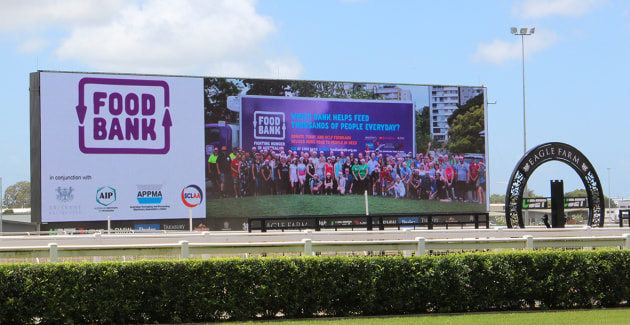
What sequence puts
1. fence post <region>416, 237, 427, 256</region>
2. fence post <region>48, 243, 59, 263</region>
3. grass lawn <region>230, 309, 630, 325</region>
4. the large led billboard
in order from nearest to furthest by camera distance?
grass lawn <region>230, 309, 630, 325</region> < fence post <region>48, 243, 59, 263</region> < fence post <region>416, 237, 427, 256</region> < the large led billboard

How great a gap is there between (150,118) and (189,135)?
227 cm

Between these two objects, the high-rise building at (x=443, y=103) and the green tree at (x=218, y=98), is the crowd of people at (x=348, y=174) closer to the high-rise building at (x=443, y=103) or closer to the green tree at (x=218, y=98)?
the high-rise building at (x=443, y=103)

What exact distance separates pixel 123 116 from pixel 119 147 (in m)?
1.67

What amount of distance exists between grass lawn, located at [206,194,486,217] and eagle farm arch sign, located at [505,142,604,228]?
59.1 feet

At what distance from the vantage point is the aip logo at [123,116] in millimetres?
38562

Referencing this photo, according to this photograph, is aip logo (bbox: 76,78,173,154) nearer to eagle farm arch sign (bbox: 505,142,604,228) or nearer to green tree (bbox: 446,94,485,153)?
green tree (bbox: 446,94,485,153)

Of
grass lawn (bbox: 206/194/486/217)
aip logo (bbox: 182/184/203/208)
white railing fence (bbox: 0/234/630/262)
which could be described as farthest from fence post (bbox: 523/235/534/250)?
grass lawn (bbox: 206/194/486/217)

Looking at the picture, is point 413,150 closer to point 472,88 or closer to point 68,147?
point 472,88

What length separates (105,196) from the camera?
38.3 metres

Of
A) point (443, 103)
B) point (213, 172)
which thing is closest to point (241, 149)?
point (213, 172)

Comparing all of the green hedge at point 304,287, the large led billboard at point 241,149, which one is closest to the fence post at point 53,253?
the green hedge at point 304,287

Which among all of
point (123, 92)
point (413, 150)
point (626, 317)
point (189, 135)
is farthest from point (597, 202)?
point (123, 92)

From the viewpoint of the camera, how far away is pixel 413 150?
148ft

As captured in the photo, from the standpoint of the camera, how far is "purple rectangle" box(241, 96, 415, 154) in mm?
41781
